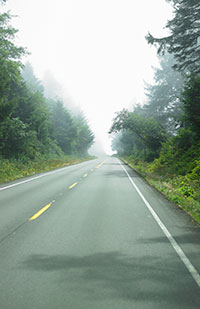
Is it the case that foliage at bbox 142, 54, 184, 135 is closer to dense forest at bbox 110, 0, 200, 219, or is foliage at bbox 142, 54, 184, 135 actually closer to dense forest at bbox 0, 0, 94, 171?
dense forest at bbox 110, 0, 200, 219

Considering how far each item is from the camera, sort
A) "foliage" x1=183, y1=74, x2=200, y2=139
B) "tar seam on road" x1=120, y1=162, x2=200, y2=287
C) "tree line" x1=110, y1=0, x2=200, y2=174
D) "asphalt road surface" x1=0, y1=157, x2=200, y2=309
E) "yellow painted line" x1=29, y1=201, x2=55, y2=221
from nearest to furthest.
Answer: "asphalt road surface" x1=0, y1=157, x2=200, y2=309 < "tar seam on road" x1=120, y1=162, x2=200, y2=287 < "yellow painted line" x1=29, y1=201, x2=55, y2=221 < "foliage" x1=183, y1=74, x2=200, y2=139 < "tree line" x1=110, y1=0, x2=200, y2=174

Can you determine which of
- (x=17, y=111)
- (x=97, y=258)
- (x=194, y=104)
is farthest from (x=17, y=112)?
(x=97, y=258)

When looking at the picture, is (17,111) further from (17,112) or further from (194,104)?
(194,104)

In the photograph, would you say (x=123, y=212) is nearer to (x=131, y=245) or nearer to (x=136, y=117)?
(x=131, y=245)

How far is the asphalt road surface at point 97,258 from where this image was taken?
3420 millimetres

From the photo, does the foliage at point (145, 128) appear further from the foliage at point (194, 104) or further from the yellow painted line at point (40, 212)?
the yellow painted line at point (40, 212)

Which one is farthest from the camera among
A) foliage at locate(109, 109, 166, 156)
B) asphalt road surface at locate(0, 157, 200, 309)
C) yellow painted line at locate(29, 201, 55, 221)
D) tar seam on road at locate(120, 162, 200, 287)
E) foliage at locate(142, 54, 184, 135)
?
foliage at locate(142, 54, 184, 135)

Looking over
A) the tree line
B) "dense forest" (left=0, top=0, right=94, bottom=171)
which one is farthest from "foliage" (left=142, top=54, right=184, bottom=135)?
"dense forest" (left=0, top=0, right=94, bottom=171)

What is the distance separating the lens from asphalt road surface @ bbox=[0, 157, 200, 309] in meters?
3.42

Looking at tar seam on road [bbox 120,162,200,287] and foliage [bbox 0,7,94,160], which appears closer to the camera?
tar seam on road [bbox 120,162,200,287]

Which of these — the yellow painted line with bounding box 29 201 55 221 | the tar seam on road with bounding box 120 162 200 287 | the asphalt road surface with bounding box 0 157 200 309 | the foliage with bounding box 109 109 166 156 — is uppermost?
the foliage with bounding box 109 109 166 156

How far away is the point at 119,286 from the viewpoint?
3713 millimetres

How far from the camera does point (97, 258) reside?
15.5 feet

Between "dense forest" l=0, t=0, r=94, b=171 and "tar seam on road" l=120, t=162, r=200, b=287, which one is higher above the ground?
"dense forest" l=0, t=0, r=94, b=171
